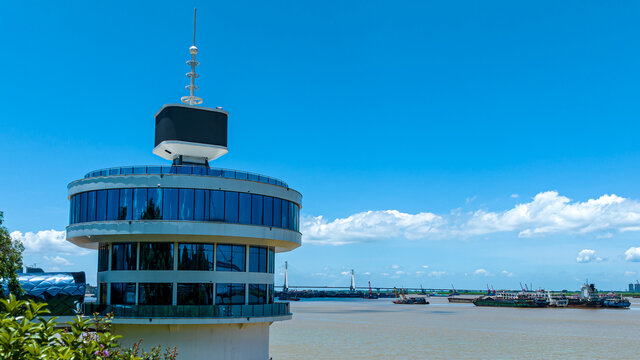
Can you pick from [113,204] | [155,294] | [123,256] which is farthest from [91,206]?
[155,294]

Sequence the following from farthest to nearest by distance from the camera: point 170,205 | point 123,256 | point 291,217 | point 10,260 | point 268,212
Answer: point 291,217 < point 268,212 < point 123,256 < point 170,205 < point 10,260

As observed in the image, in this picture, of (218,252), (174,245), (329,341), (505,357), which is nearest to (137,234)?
(174,245)

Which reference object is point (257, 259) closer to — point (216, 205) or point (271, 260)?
point (271, 260)

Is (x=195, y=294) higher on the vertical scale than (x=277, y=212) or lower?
lower

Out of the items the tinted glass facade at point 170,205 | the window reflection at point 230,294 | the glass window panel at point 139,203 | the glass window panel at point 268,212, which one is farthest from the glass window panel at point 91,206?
the glass window panel at point 268,212

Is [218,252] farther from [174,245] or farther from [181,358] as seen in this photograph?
A: [181,358]

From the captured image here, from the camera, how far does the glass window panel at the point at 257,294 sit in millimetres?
45719

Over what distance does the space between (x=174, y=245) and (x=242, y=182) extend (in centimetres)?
Answer: 652

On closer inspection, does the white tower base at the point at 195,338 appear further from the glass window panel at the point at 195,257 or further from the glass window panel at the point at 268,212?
the glass window panel at the point at 268,212

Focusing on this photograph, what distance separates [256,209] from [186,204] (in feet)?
17.0

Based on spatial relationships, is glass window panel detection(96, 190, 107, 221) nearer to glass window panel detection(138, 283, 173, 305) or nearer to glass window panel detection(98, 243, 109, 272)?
glass window panel detection(98, 243, 109, 272)

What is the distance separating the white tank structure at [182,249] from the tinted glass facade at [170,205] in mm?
70

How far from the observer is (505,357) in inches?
3022

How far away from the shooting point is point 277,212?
46562 millimetres
